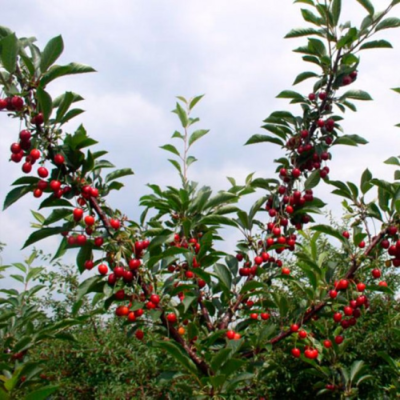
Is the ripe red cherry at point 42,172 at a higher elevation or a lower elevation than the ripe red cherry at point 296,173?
lower

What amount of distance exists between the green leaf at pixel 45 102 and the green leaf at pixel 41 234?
598 mm

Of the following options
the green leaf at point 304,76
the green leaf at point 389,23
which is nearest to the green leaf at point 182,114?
the green leaf at point 304,76

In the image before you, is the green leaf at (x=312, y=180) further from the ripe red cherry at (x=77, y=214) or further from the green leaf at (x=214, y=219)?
the ripe red cherry at (x=77, y=214)

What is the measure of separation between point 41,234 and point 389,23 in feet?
8.81

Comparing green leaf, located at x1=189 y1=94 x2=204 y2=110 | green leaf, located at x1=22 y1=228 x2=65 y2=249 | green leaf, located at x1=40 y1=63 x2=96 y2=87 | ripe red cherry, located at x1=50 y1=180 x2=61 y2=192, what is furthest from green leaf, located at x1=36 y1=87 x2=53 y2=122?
green leaf, located at x1=189 y1=94 x2=204 y2=110

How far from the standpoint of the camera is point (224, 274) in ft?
9.81

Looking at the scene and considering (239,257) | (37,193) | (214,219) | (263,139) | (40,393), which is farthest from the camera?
(263,139)

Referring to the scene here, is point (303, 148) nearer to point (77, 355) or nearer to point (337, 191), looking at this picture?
point (337, 191)

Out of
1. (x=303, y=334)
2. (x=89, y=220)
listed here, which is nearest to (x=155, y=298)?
(x=89, y=220)

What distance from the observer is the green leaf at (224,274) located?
296 cm

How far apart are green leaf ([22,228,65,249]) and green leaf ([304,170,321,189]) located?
168 cm

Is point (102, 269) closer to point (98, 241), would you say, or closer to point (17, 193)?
point (98, 241)

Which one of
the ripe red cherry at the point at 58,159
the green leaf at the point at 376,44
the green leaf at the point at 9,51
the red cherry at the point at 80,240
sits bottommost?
the red cherry at the point at 80,240

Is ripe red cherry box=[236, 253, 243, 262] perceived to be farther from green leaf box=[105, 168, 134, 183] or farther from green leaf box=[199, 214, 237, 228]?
green leaf box=[105, 168, 134, 183]
